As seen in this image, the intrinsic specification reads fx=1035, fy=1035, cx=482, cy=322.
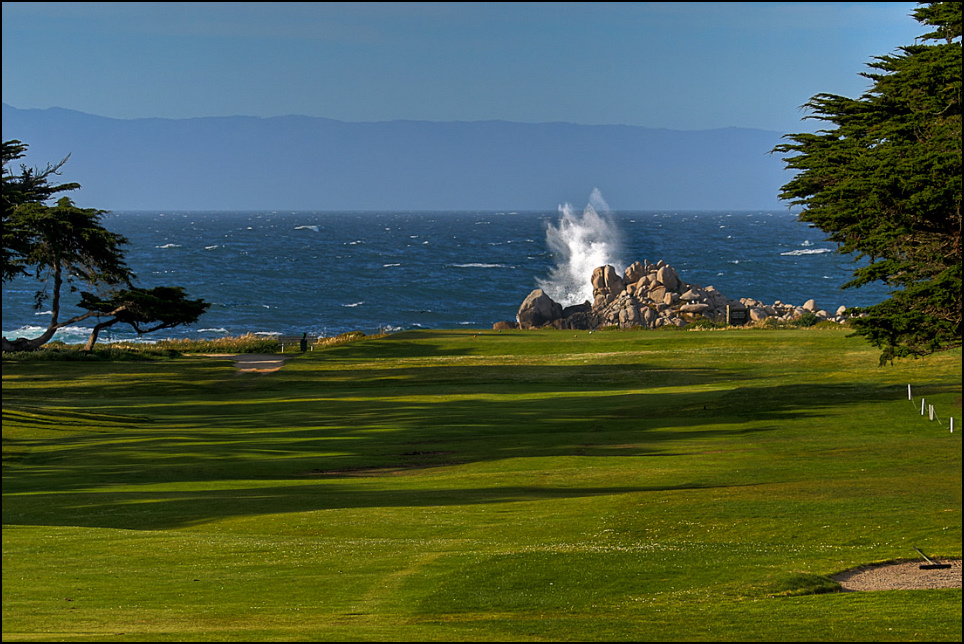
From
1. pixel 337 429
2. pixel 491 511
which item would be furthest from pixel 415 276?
pixel 491 511

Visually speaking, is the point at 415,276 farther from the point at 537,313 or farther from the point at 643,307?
the point at 643,307

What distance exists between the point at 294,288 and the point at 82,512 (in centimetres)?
10810

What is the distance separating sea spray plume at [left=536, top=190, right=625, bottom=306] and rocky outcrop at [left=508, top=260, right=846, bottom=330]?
96.3ft

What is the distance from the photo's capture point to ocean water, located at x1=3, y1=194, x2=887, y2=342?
336 feet

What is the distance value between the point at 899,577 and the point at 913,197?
10658mm

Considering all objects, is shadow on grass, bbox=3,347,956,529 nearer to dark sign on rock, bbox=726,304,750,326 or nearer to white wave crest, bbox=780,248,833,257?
dark sign on rock, bbox=726,304,750,326

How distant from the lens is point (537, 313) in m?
76.4

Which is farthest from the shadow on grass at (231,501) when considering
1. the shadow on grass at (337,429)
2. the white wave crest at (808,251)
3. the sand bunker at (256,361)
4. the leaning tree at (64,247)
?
the white wave crest at (808,251)

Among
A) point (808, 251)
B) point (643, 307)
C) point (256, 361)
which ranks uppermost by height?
point (808, 251)

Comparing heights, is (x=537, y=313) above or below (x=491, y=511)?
above

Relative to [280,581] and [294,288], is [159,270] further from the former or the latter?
[280,581]

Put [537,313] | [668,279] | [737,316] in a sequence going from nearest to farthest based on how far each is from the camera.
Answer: [737,316]
[668,279]
[537,313]

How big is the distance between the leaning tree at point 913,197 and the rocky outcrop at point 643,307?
141ft

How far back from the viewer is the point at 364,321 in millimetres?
101750
